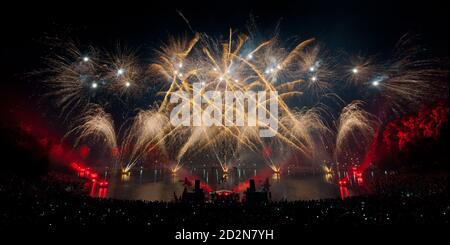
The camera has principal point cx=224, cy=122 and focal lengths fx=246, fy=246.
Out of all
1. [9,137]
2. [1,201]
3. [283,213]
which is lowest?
[283,213]

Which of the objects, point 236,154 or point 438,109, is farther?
point 236,154

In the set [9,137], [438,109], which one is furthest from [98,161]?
[438,109]

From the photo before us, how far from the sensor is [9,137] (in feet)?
66.5

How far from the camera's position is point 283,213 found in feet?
26.6

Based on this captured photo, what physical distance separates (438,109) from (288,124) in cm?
1344

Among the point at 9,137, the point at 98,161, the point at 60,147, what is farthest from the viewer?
the point at 98,161

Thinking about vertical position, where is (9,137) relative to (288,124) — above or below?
below

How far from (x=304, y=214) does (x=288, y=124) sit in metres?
17.4
